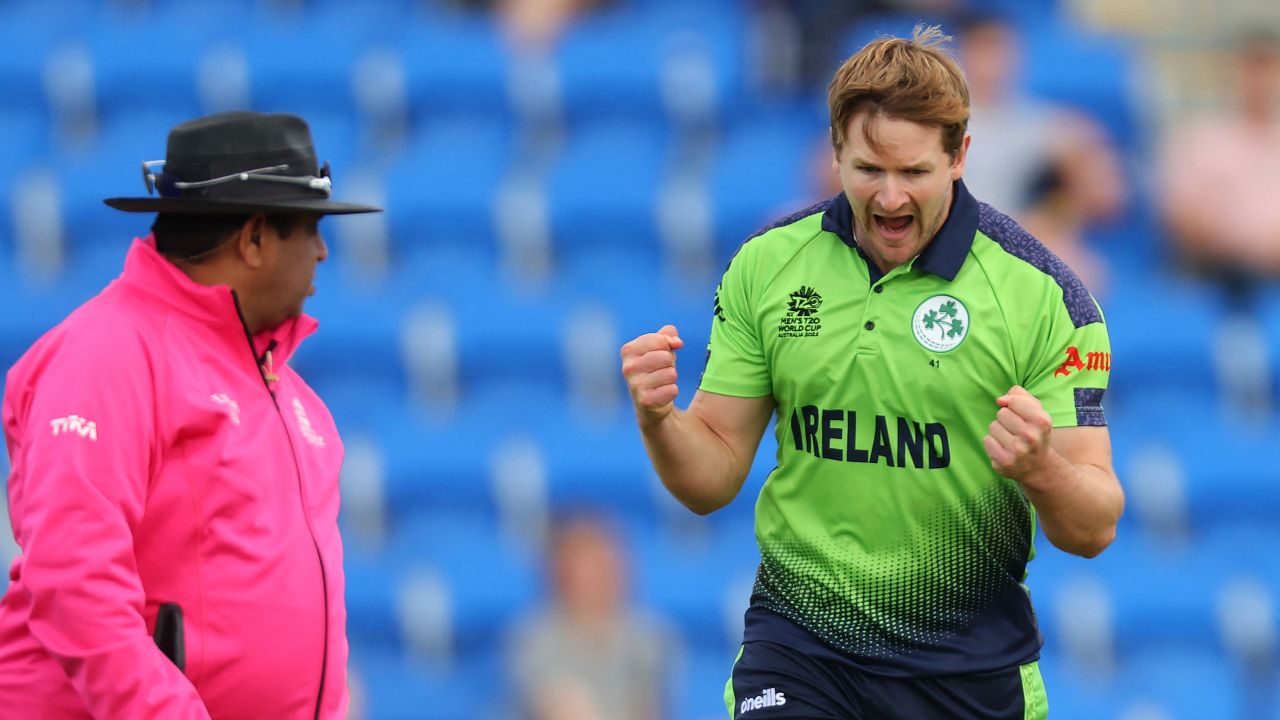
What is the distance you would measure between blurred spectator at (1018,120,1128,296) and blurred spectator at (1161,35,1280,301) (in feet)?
1.08

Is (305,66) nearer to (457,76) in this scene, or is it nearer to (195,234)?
(457,76)

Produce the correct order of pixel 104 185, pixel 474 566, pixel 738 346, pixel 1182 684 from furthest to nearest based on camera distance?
1. pixel 104 185
2. pixel 474 566
3. pixel 1182 684
4. pixel 738 346

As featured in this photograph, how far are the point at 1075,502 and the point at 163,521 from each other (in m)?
1.67

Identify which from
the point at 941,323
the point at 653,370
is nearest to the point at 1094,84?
the point at 941,323

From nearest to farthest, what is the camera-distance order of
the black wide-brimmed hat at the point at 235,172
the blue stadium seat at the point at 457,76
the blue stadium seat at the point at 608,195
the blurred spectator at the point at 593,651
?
1. the black wide-brimmed hat at the point at 235,172
2. the blurred spectator at the point at 593,651
3. the blue stadium seat at the point at 608,195
4. the blue stadium seat at the point at 457,76

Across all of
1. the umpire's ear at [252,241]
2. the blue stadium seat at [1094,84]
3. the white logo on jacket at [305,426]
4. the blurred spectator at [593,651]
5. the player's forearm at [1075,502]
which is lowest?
the blurred spectator at [593,651]

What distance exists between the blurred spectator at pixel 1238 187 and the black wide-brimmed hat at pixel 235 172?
5.02 metres

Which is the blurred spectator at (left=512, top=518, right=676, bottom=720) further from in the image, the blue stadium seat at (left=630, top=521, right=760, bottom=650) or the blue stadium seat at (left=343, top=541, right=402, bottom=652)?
the blue stadium seat at (left=343, top=541, right=402, bottom=652)

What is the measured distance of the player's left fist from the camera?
3055mm

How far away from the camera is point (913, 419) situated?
11.0ft

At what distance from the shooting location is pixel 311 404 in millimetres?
3775

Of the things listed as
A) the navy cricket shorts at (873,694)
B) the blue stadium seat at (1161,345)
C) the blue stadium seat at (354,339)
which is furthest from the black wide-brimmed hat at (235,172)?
the blue stadium seat at (1161,345)

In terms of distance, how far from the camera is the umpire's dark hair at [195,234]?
3.45 m

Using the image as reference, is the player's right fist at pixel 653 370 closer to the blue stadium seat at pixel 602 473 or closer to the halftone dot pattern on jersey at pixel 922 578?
the halftone dot pattern on jersey at pixel 922 578
